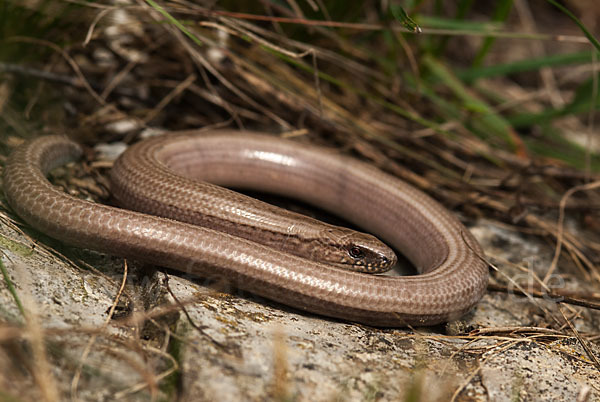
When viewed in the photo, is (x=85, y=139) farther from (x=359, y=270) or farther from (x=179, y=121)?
(x=359, y=270)

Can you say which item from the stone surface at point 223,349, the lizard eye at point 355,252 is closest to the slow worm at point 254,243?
the stone surface at point 223,349

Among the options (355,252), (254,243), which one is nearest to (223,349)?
(254,243)

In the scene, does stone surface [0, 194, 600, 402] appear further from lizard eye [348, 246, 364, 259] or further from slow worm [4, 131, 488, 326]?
lizard eye [348, 246, 364, 259]

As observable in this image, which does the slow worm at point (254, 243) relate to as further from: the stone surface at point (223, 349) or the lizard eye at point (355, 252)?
the lizard eye at point (355, 252)

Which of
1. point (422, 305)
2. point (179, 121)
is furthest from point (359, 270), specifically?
point (179, 121)

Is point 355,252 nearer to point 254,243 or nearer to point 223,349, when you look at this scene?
point 254,243

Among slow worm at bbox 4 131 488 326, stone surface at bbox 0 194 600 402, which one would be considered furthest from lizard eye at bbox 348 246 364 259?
stone surface at bbox 0 194 600 402
